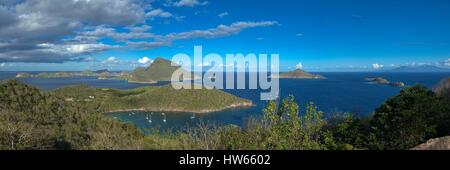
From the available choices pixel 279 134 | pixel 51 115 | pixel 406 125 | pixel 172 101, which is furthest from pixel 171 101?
pixel 279 134

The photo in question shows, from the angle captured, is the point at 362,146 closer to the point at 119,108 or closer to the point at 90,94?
the point at 119,108

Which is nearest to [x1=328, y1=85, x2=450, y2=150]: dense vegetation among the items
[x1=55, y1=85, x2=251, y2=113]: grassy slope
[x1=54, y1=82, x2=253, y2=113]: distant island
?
[x1=54, y1=82, x2=253, y2=113]: distant island

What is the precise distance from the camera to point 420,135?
81.8ft

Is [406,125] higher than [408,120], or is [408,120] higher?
[408,120]

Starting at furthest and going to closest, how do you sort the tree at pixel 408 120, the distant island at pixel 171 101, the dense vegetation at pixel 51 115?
1. the distant island at pixel 171 101
2. the dense vegetation at pixel 51 115
3. the tree at pixel 408 120

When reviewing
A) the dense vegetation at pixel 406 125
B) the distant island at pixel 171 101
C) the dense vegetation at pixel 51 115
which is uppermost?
the dense vegetation at pixel 406 125

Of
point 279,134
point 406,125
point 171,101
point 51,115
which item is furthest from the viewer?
point 171,101

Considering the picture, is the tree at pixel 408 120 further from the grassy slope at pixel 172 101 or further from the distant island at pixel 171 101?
the grassy slope at pixel 172 101

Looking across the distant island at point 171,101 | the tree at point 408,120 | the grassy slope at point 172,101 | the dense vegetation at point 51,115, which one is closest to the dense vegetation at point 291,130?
the tree at point 408,120

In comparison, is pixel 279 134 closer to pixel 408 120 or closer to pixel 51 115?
pixel 408 120
